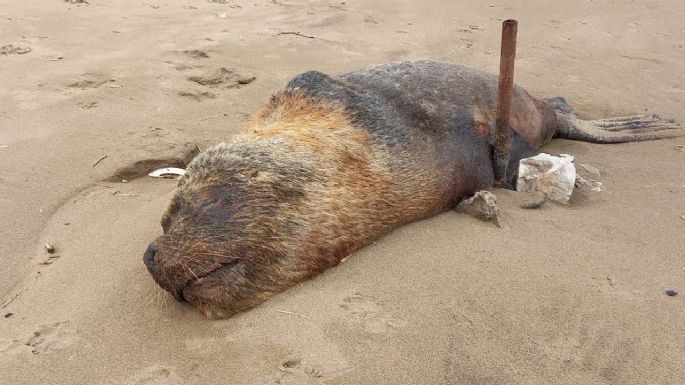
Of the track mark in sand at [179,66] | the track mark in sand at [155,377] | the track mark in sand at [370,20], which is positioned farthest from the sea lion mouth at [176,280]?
the track mark in sand at [370,20]

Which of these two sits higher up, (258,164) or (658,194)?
(258,164)

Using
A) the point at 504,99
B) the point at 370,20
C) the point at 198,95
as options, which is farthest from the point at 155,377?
the point at 370,20

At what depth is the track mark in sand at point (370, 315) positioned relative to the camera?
2658mm

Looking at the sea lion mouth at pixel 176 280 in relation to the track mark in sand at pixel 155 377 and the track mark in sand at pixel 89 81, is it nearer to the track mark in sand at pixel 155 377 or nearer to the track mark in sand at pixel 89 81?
the track mark in sand at pixel 155 377

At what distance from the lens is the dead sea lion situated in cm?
281

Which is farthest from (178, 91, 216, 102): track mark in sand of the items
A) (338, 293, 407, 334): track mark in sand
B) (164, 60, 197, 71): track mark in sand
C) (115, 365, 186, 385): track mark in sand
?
(115, 365, 186, 385): track mark in sand

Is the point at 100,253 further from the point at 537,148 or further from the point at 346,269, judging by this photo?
the point at 537,148

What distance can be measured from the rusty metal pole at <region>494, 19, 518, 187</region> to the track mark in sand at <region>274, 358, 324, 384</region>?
2.23 meters

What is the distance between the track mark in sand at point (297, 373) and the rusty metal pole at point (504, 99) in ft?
7.32

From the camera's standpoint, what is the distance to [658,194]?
4.25 metres

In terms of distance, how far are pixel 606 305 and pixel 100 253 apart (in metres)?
2.69

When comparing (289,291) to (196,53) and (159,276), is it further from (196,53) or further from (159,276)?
(196,53)

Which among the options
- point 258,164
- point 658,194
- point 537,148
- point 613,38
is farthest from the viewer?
point 613,38

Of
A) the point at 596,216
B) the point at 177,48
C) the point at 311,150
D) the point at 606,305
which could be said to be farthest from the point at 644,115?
the point at 177,48
